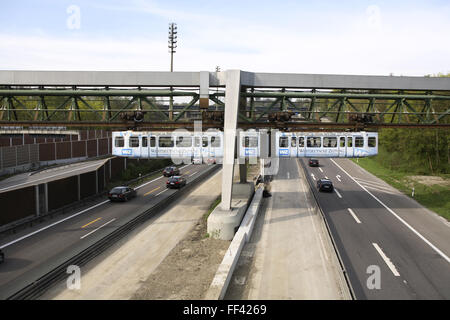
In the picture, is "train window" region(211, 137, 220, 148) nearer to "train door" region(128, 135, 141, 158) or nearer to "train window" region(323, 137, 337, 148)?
"train door" region(128, 135, 141, 158)

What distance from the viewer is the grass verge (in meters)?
28.0

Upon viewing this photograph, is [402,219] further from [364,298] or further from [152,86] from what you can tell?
[152,86]

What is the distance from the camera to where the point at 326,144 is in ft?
81.8

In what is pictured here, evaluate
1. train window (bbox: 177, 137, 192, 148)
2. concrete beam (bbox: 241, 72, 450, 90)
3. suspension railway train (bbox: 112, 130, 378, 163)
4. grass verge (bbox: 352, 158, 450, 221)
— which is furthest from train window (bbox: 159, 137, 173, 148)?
grass verge (bbox: 352, 158, 450, 221)

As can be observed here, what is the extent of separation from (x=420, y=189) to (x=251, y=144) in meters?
22.5

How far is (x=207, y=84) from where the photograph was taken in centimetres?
2262

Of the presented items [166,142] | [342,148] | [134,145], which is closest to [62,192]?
[134,145]

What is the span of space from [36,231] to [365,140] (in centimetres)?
2304

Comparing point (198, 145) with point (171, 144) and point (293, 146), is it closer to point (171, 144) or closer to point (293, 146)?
point (171, 144)

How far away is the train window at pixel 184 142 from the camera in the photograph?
24.9m

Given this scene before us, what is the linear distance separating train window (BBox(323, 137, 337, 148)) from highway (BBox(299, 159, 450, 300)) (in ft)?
17.2

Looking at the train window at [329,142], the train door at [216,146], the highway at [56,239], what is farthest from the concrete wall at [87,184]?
the train window at [329,142]

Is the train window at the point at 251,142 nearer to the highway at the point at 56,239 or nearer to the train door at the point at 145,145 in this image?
the train door at the point at 145,145

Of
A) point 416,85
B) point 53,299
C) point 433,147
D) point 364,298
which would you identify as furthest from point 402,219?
point 433,147
